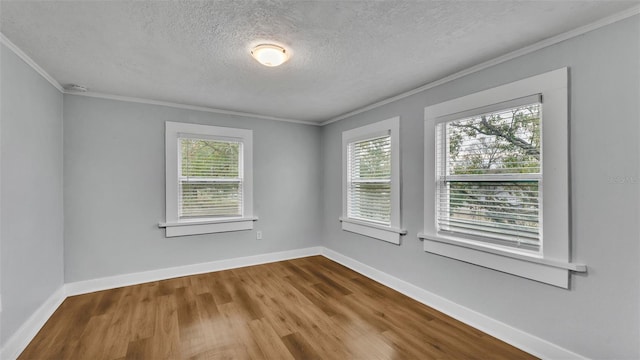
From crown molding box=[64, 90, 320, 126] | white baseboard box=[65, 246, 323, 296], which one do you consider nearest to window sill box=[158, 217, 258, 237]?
white baseboard box=[65, 246, 323, 296]

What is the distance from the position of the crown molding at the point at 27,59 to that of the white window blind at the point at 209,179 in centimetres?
131

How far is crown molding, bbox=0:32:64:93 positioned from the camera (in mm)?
1980

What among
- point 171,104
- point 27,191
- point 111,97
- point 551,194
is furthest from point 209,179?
point 551,194

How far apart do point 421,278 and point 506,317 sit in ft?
2.79

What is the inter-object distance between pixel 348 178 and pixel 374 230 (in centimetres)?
94

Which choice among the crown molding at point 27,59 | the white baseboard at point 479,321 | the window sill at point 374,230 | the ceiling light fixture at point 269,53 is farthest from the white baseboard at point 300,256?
the ceiling light fixture at point 269,53

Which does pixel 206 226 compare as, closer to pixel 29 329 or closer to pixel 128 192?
pixel 128 192

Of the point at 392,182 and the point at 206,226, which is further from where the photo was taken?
the point at 206,226

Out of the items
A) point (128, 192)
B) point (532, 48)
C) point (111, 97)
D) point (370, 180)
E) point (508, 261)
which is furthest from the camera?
point (370, 180)

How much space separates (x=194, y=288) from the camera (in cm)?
331

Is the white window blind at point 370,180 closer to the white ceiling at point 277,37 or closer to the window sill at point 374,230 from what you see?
the window sill at point 374,230

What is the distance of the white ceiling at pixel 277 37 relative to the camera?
1660 mm

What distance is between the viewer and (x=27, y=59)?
2275 mm

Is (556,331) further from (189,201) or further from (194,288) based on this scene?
(189,201)
